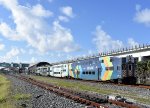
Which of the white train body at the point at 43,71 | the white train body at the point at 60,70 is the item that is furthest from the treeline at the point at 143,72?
the white train body at the point at 43,71

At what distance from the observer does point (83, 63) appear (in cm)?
5200

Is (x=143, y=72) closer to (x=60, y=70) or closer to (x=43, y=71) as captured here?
(x=60, y=70)

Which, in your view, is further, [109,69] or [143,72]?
[143,72]

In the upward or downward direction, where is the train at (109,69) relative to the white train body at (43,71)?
downward

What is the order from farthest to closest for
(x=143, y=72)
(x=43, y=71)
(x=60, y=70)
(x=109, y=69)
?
(x=43, y=71) → (x=60, y=70) → (x=143, y=72) → (x=109, y=69)

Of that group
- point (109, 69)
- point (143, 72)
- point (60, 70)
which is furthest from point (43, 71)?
point (109, 69)

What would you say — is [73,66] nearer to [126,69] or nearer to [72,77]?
[72,77]

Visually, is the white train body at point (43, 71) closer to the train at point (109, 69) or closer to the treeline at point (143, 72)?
the train at point (109, 69)

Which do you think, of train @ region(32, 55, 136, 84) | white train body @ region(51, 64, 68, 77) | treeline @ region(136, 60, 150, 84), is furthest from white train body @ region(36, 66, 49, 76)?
treeline @ region(136, 60, 150, 84)

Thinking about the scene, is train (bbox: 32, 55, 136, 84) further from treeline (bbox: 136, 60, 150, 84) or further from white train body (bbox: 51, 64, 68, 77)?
white train body (bbox: 51, 64, 68, 77)

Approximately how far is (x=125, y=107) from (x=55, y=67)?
197 feet

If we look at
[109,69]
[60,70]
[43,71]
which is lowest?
[109,69]

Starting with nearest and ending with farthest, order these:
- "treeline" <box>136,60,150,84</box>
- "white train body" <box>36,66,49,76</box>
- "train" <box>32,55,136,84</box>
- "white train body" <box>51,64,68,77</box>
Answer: "train" <box>32,55,136,84</box>, "treeline" <box>136,60,150,84</box>, "white train body" <box>51,64,68,77</box>, "white train body" <box>36,66,49,76</box>

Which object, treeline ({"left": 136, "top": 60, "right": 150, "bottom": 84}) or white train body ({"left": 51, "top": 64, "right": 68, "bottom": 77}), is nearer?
treeline ({"left": 136, "top": 60, "right": 150, "bottom": 84})
